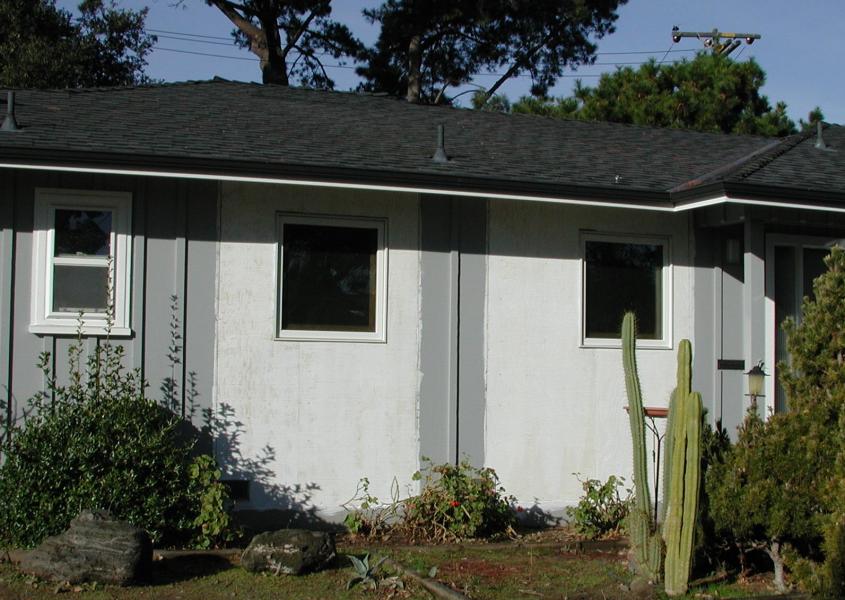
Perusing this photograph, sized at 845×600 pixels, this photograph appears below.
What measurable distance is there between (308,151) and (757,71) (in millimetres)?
18889

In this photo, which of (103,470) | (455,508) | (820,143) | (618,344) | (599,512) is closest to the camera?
(103,470)

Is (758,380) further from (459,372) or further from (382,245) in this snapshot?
(382,245)

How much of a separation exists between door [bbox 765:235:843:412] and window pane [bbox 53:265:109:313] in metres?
5.90

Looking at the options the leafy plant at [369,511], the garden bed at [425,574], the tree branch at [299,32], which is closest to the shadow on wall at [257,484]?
the leafy plant at [369,511]

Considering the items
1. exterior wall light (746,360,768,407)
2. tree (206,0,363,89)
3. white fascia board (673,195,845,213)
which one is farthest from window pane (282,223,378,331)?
tree (206,0,363,89)

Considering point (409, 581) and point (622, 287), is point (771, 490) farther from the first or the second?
point (622, 287)

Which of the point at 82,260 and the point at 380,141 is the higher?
the point at 380,141

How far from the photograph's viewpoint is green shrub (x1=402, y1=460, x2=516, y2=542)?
8.09m

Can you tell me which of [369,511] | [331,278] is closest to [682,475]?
[369,511]

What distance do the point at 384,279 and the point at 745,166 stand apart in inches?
138

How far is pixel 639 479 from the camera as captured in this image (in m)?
6.50

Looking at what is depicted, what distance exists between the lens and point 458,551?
7688 millimetres

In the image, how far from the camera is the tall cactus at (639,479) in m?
6.38

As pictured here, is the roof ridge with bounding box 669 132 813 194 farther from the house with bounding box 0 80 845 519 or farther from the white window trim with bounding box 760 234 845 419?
the white window trim with bounding box 760 234 845 419
